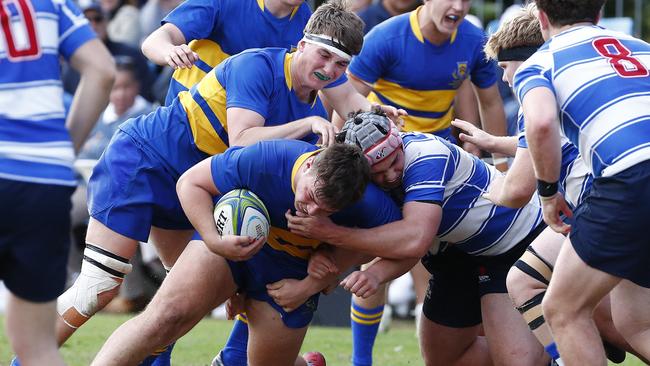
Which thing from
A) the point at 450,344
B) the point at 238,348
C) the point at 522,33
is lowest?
the point at 238,348

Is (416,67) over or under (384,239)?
under

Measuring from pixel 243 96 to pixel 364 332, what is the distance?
7.00ft

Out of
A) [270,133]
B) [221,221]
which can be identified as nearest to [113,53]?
[270,133]

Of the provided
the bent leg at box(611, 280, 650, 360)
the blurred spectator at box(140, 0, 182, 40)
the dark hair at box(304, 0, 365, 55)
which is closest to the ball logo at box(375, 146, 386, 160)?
the dark hair at box(304, 0, 365, 55)

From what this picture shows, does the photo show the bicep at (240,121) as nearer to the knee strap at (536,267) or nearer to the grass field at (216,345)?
the knee strap at (536,267)

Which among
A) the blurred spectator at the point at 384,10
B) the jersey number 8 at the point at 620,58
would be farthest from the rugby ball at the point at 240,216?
the blurred spectator at the point at 384,10

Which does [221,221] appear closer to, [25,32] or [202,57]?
[25,32]

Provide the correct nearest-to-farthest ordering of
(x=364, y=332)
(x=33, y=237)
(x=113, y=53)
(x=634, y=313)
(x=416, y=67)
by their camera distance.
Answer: (x=33, y=237) < (x=634, y=313) < (x=364, y=332) < (x=416, y=67) < (x=113, y=53)

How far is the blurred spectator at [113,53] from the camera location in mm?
11555

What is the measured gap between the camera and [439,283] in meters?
5.89

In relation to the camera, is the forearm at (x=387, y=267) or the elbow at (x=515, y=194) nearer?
the elbow at (x=515, y=194)

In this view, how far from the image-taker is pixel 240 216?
4.97m

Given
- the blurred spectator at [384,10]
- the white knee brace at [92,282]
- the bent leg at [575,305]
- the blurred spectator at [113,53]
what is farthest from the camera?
the blurred spectator at [113,53]

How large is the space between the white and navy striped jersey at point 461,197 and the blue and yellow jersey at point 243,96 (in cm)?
65
